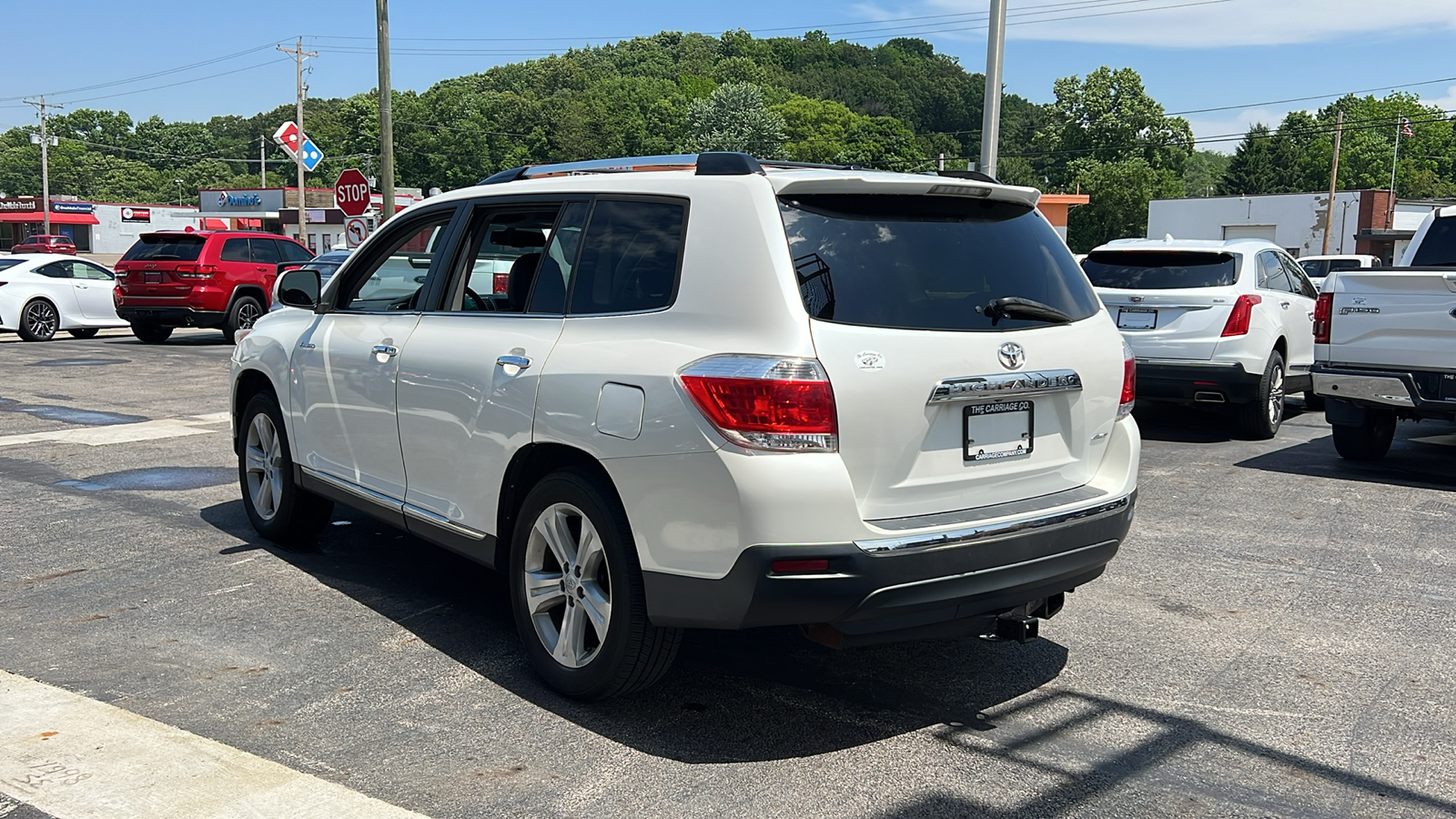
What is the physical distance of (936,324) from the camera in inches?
147

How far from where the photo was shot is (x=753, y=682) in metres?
4.33

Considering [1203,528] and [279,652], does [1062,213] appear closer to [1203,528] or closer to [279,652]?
[1203,528]

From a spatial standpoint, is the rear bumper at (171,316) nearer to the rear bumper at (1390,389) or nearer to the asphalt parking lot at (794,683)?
the asphalt parking lot at (794,683)

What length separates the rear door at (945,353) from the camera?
3.54 m

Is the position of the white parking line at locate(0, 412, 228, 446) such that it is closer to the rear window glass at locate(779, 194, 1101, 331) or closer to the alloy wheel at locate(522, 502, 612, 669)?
the alloy wheel at locate(522, 502, 612, 669)

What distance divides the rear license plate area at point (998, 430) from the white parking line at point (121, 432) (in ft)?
26.6

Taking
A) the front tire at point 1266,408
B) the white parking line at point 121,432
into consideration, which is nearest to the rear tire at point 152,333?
the white parking line at point 121,432

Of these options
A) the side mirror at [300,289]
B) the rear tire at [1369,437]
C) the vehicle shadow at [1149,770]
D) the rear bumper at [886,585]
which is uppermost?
the side mirror at [300,289]

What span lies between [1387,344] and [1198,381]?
1961 millimetres

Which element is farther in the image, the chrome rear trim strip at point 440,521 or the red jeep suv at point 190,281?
the red jeep suv at point 190,281

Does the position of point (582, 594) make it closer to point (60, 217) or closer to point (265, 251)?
Answer: point (265, 251)

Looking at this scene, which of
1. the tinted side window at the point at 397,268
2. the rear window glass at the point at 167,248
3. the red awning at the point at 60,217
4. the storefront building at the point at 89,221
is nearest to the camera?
the tinted side window at the point at 397,268

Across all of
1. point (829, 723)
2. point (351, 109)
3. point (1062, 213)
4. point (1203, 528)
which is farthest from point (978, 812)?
point (351, 109)

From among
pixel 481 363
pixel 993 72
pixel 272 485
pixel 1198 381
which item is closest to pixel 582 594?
pixel 481 363
